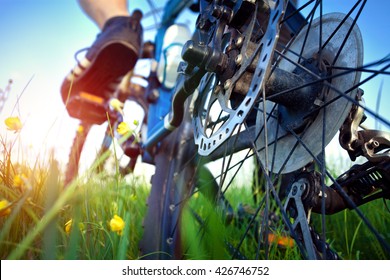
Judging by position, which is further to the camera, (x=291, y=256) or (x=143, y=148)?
(x=143, y=148)

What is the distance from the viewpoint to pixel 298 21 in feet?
2.85

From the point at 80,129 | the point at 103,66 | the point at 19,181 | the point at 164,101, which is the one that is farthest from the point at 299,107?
the point at 80,129

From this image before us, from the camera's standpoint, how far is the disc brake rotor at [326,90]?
1.93 ft

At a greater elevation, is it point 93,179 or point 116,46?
point 116,46

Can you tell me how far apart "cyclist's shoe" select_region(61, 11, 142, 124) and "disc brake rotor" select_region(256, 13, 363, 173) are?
83cm

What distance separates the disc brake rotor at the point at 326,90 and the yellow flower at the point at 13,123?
553 millimetres

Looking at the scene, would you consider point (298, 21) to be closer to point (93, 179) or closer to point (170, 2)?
point (93, 179)

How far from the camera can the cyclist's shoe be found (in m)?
1.39

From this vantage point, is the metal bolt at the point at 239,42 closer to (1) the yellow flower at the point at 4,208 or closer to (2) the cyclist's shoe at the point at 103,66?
(1) the yellow flower at the point at 4,208

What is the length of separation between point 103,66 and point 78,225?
940mm

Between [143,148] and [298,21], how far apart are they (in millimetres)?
629

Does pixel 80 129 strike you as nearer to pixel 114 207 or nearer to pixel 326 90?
pixel 114 207

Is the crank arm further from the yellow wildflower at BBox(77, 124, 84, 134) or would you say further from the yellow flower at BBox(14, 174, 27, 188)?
the yellow wildflower at BBox(77, 124, 84, 134)
